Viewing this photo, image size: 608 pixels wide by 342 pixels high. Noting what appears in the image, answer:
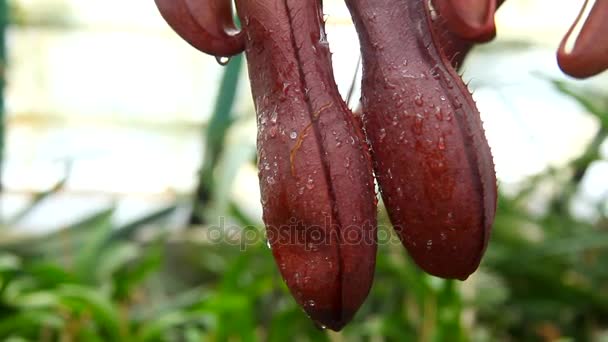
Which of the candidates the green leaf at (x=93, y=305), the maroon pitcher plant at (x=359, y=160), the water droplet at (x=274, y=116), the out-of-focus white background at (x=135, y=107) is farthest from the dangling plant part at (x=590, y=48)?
the out-of-focus white background at (x=135, y=107)

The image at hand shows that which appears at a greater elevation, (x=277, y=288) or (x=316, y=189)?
(x=316, y=189)

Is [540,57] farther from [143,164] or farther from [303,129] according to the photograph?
[303,129]

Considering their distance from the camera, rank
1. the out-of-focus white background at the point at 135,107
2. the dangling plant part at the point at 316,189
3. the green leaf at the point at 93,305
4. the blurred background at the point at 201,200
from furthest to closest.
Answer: the out-of-focus white background at the point at 135,107
the blurred background at the point at 201,200
the green leaf at the point at 93,305
the dangling plant part at the point at 316,189

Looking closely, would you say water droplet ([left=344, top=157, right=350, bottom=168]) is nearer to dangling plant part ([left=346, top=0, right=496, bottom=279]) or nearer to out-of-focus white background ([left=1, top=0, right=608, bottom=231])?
dangling plant part ([left=346, top=0, right=496, bottom=279])

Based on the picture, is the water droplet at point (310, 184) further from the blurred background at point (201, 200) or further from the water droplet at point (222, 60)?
the blurred background at point (201, 200)

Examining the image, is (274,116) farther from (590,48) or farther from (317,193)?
(590,48)

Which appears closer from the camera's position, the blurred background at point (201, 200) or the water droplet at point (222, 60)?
the water droplet at point (222, 60)

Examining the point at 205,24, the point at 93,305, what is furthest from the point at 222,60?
the point at 93,305

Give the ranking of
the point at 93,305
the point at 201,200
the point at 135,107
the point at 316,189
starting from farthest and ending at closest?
1. the point at 135,107
2. the point at 201,200
3. the point at 93,305
4. the point at 316,189
